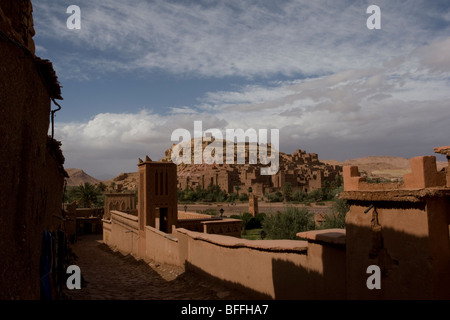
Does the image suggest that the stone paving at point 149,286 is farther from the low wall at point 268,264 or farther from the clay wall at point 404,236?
the clay wall at point 404,236

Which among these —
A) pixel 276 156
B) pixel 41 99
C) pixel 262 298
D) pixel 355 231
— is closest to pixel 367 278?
pixel 355 231

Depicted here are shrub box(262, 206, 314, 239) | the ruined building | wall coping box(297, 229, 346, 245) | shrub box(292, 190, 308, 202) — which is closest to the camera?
wall coping box(297, 229, 346, 245)

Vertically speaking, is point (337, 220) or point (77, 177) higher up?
point (77, 177)

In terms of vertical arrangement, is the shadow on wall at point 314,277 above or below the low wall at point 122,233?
above

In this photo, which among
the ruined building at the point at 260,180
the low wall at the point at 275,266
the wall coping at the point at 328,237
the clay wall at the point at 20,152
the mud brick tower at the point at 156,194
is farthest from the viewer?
the ruined building at the point at 260,180

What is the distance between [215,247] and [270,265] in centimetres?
263

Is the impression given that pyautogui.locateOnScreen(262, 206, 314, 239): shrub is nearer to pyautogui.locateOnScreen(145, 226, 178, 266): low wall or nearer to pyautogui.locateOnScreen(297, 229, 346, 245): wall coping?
pyautogui.locateOnScreen(145, 226, 178, 266): low wall

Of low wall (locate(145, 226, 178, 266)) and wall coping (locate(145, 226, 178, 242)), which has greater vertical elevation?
wall coping (locate(145, 226, 178, 242))

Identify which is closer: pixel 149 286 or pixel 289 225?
pixel 149 286

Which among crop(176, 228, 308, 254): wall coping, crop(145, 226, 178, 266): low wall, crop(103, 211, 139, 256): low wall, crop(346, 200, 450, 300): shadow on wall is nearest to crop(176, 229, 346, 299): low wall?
crop(176, 228, 308, 254): wall coping

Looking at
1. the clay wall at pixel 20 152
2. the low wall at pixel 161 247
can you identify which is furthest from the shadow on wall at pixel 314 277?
the low wall at pixel 161 247

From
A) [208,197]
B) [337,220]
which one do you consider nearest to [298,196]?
[208,197]

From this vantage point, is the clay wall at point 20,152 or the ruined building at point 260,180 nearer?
the clay wall at point 20,152

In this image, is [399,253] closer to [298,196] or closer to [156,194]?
[156,194]
